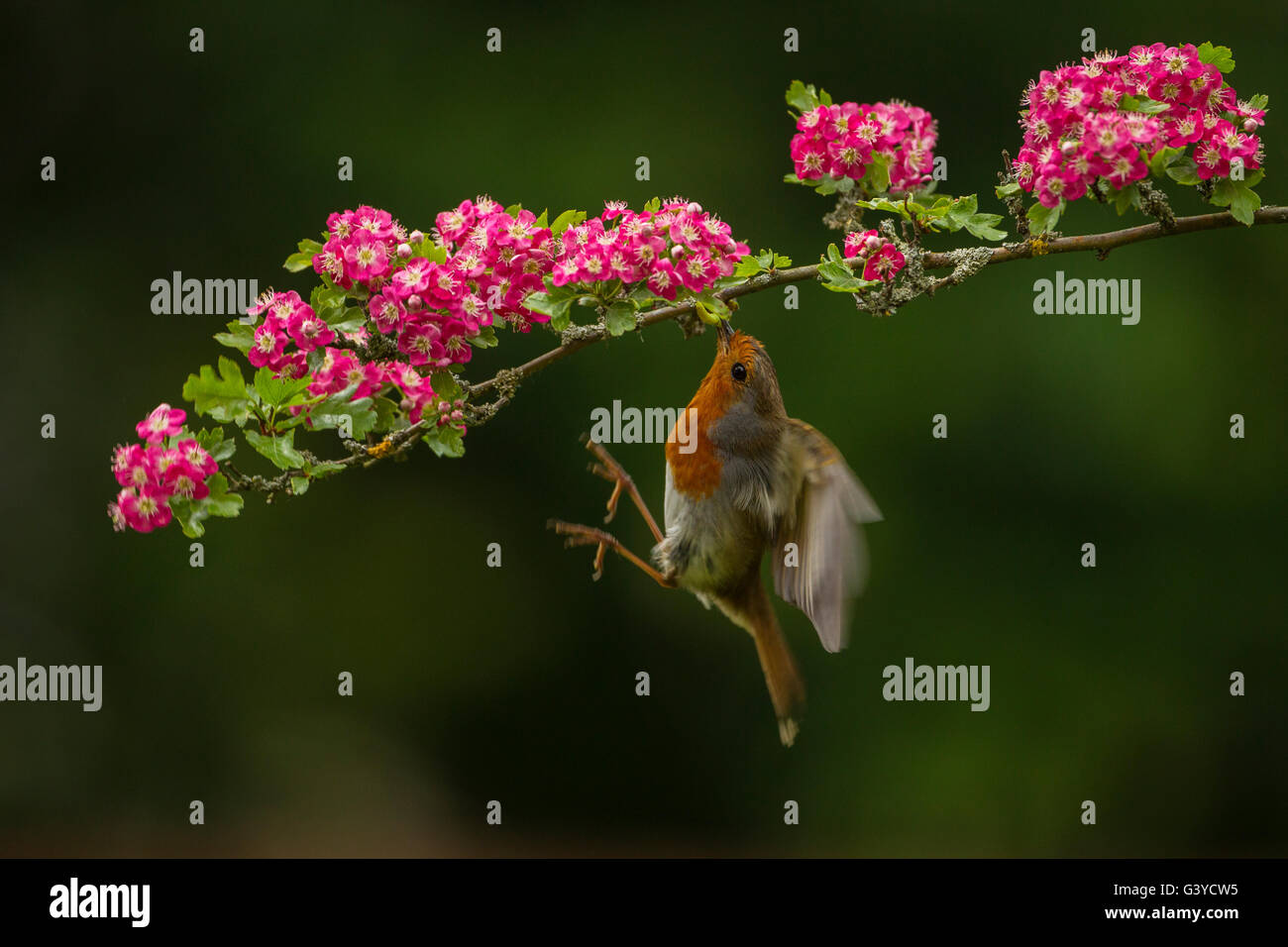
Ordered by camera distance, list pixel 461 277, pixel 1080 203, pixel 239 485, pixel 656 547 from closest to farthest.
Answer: pixel 239 485
pixel 461 277
pixel 656 547
pixel 1080 203

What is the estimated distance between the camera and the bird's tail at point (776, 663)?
4270 millimetres

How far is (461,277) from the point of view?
3365 mm

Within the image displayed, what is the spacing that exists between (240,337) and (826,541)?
163 centimetres

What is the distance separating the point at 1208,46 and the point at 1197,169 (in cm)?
34

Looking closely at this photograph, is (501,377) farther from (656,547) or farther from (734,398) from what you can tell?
(656,547)

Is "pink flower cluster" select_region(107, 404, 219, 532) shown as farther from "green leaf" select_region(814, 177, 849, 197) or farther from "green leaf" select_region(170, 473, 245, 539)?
"green leaf" select_region(814, 177, 849, 197)

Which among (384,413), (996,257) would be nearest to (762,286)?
(996,257)

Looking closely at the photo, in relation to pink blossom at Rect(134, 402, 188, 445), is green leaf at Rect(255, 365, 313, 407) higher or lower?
higher

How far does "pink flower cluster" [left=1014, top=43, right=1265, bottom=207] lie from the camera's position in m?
3.20

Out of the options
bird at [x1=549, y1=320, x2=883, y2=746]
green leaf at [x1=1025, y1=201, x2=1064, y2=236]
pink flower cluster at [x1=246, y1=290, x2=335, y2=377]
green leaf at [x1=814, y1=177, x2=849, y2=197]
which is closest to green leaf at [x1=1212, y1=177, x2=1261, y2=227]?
green leaf at [x1=1025, y1=201, x2=1064, y2=236]

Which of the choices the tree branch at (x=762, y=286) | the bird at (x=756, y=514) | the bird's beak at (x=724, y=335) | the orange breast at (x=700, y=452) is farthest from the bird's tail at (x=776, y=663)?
the tree branch at (x=762, y=286)

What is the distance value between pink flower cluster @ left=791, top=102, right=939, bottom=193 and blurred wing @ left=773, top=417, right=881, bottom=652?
2.45 ft

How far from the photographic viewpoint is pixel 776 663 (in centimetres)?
441

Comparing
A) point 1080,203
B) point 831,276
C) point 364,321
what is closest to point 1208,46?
point 831,276
